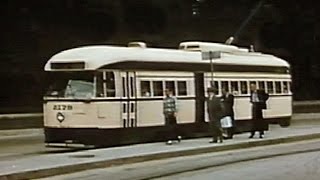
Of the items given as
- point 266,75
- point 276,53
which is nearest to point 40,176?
point 266,75

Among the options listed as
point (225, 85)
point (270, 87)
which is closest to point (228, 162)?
point (225, 85)

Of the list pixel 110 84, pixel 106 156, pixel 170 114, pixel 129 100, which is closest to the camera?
pixel 106 156

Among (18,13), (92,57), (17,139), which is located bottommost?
(17,139)

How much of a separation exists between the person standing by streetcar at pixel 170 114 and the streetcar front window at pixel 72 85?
220 centimetres

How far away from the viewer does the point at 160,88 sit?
2748cm

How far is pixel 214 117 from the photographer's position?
26.0m

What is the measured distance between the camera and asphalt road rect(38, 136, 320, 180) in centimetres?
1758

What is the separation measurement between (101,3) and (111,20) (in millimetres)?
1000

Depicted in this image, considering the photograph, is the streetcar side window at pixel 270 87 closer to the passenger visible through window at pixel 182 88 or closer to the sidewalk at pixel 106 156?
the sidewalk at pixel 106 156

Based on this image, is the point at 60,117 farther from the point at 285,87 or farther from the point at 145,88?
the point at 285,87

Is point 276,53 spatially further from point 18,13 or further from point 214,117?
point 214,117

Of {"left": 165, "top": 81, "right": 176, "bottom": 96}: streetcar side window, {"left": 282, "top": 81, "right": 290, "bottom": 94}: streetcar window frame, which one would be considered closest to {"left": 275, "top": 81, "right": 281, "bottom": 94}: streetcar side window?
{"left": 282, "top": 81, "right": 290, "bottom": 94}: streetcar window frame

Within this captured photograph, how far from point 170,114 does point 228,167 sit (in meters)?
6.45

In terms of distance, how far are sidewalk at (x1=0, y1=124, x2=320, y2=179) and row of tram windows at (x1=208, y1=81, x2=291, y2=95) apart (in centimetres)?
268
